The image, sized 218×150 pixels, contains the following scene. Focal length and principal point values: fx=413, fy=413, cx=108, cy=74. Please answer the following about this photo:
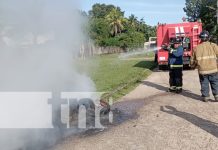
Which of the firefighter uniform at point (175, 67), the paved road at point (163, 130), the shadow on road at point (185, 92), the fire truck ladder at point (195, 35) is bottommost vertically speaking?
the paved road at point (163, 130)

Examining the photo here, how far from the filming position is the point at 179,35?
73.9 ft

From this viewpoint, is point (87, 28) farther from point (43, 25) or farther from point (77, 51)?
point (43, 25)

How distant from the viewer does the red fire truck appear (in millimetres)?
22062

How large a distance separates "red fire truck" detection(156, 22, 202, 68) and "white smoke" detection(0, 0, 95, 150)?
13321 mm

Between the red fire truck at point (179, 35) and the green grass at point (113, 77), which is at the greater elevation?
the red fire truck at point (179, 35)

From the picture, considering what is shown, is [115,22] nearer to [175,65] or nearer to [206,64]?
[175,65]

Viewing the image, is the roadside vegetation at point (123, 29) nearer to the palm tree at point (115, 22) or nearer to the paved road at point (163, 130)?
the palm tree at point (115, 22)

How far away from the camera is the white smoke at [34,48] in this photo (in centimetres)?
645

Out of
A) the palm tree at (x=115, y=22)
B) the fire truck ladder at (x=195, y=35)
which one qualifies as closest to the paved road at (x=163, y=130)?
the fire truck ladder at (x=195, y=35)

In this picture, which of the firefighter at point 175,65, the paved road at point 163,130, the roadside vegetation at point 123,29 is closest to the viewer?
the paved road at point 163,130

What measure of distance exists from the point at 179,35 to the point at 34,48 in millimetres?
16151

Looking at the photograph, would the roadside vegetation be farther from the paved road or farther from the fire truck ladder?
the paved road

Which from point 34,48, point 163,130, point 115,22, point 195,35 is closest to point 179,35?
point 195,35

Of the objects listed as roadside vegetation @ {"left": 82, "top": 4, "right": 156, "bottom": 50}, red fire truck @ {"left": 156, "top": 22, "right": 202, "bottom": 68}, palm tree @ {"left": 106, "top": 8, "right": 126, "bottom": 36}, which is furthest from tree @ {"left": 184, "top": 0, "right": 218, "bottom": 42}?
red fire truck @ {"left": 156, "top": 22, "right": 202, "bottom": 68}
